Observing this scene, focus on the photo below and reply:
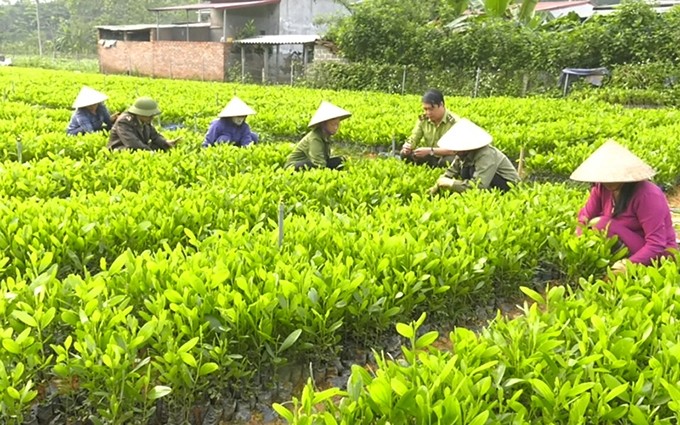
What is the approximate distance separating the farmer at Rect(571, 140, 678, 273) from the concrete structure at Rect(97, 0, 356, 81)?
2420cm

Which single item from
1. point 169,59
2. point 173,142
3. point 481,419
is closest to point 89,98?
point 173,142

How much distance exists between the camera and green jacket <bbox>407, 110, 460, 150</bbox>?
692 cm

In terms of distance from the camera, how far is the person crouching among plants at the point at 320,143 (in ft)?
20.7

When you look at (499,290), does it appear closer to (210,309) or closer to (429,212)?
(429,212)

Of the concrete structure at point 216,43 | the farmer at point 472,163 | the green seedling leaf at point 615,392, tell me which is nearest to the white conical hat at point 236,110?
the farmer at point 472,163

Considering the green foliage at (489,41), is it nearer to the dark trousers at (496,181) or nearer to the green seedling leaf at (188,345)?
the dark trousers at (496,181)

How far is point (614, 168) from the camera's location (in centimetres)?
395

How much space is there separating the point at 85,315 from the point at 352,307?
128cm

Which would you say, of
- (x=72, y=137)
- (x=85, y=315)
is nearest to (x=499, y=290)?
(x=85, y=315)

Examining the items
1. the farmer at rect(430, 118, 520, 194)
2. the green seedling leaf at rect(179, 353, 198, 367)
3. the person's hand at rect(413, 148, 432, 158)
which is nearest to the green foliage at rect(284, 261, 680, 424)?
the green seedling leaf at rect(179, 353, 198, 367)

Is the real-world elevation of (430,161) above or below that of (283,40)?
below

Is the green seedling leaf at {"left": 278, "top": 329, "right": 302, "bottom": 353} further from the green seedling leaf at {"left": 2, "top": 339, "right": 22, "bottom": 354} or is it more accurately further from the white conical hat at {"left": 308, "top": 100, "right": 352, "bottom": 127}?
the white conical hat at {"left": 308, "top": 100, "right": 352, "bottom": 127}

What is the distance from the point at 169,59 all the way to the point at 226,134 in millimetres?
25277

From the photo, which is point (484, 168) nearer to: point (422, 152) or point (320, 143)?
point (422, 152)
